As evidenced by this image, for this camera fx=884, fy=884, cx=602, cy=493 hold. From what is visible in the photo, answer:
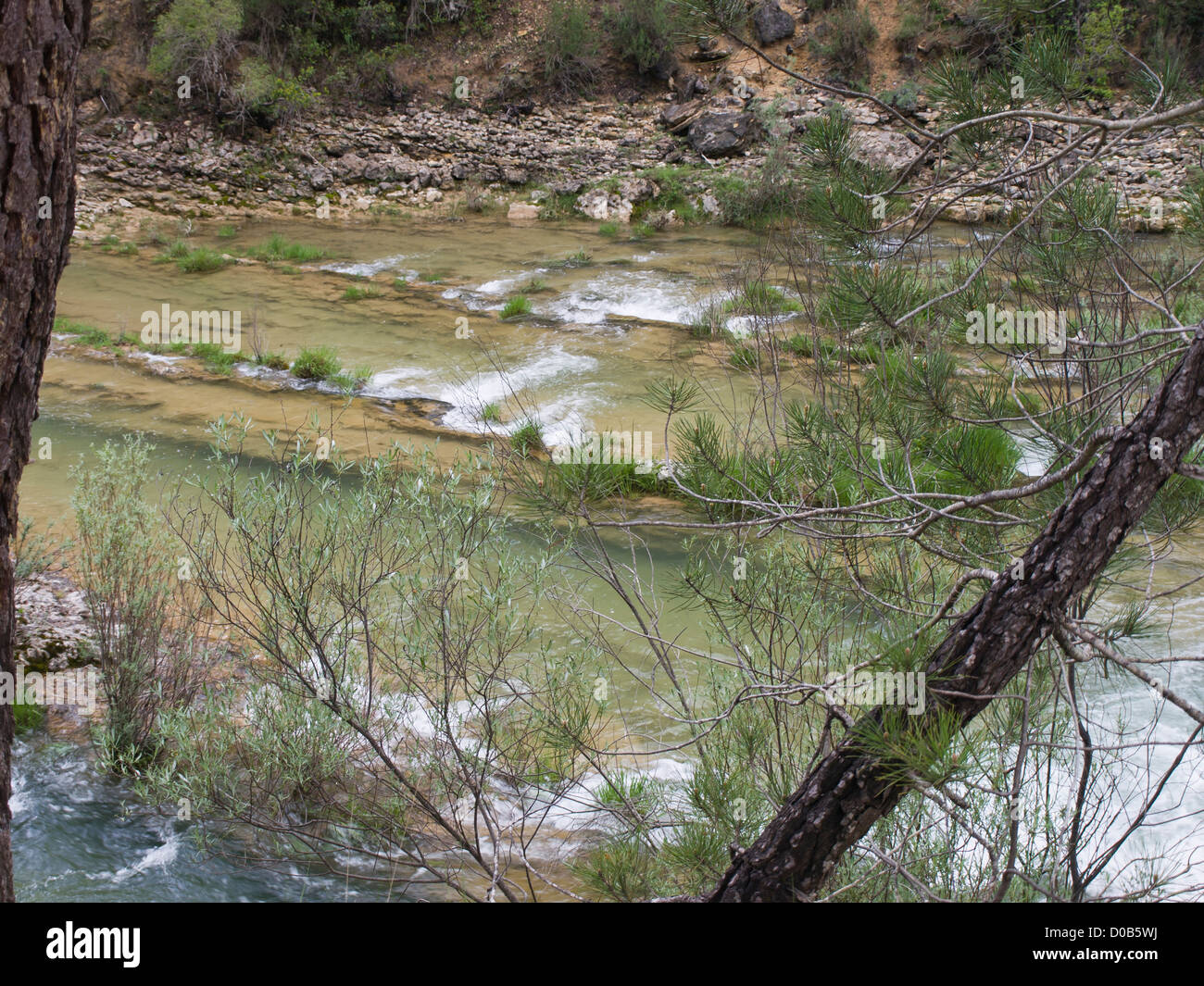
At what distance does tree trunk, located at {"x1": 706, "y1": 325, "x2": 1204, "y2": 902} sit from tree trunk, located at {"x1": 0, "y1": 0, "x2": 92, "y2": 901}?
1.57 metres

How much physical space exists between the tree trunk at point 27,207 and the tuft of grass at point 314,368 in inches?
279

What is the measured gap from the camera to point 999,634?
170 centimetres

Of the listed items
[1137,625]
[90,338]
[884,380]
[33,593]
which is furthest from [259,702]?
[90,338]

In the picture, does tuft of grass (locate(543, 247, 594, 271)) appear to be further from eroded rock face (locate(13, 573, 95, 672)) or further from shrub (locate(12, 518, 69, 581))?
eroded rock face (locate(13, 573, 95, 672))

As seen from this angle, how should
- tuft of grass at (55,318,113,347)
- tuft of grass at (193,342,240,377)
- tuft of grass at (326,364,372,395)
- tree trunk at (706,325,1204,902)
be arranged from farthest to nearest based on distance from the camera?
1. tuft of grass at (55,318,113,347)
2. tuft of grass at (193,342,240,377)
3. tuft of grass at (326,364,372,395)
4. tree trunk at (706,325,1204,902)

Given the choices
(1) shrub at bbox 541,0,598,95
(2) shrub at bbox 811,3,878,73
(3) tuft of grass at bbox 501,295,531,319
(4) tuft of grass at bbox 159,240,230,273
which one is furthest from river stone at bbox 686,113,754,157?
(4) tuft of grass at bbox 159,240,230,273

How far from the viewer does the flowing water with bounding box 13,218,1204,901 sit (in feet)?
11.8

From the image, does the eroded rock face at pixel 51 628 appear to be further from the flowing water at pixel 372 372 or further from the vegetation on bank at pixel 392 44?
the vegetation on bank at pixel 392 44

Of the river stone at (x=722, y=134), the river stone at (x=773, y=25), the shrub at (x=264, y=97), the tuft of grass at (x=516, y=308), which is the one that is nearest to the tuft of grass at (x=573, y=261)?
the tuft of grass at (x=516, y=308)

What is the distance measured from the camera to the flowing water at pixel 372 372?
142 inches

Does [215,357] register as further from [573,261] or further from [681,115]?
[681,115]

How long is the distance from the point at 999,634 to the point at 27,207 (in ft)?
6.38

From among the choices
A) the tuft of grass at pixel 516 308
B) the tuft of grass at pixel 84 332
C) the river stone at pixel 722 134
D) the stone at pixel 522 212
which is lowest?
the tuft of grass at pixel 84 332
